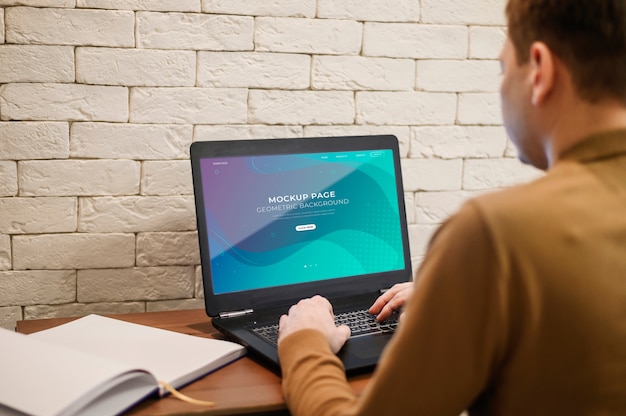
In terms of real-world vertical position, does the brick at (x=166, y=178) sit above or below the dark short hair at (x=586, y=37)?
below

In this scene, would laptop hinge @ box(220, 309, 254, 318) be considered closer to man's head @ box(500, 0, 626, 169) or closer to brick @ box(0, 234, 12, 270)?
brick @ box(0, 234, 12, 270)

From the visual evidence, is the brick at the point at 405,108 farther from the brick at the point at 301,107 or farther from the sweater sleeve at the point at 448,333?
the sweater sleeve at the point at 448,333

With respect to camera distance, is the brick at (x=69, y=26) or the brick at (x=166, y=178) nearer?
the brick at (x=69, y=26)

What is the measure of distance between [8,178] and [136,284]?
33 cm

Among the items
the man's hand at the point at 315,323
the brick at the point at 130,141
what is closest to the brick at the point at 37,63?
the brick at the point at 130,141

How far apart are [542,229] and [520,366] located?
0.46 feet

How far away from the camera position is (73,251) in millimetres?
1455

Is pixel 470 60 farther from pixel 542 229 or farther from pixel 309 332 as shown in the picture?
pixel 542 229

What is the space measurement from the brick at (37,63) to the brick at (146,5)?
0.10 meters

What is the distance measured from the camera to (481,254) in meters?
0.67

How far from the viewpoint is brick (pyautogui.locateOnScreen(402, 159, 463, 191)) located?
1.67m

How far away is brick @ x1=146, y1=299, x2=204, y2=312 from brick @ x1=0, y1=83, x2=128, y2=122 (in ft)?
1.31

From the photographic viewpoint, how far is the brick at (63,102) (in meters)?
1.38

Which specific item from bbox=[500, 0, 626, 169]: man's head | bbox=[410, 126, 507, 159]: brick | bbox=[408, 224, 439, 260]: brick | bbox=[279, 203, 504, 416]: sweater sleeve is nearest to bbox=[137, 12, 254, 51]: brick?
bbox=[410, 126, 507, 159]: brick
